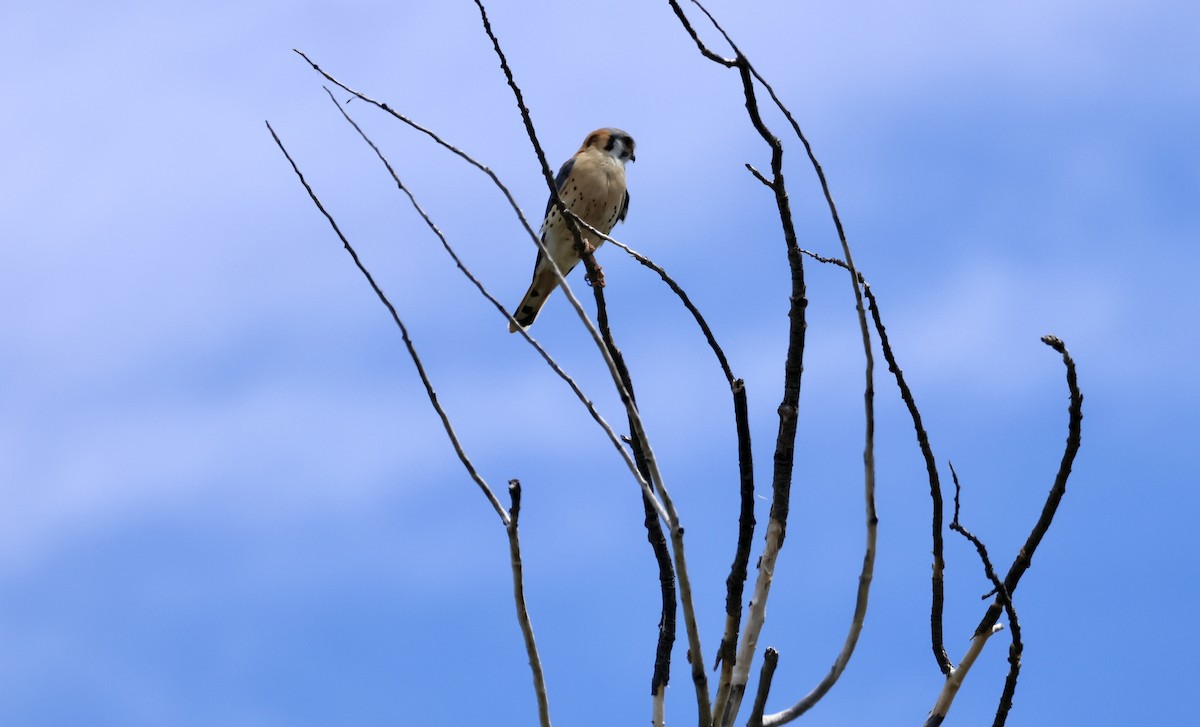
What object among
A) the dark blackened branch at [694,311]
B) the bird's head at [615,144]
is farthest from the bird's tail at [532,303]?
the dark blackened branch at [694,311]

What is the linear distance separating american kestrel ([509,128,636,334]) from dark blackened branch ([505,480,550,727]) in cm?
592

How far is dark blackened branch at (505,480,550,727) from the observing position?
6.68 feet

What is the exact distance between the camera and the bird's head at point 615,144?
872 cm

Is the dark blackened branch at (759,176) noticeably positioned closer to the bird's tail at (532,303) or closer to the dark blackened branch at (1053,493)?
the dark blackened branch at (1053,493)


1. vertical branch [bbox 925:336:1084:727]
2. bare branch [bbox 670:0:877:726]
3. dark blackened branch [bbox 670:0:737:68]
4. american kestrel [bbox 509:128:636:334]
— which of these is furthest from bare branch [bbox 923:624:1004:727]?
american kestrel [bbox 509:128:636:334]

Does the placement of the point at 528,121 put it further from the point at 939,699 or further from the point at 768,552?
the point at 939,699

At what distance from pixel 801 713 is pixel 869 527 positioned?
40 centimetres

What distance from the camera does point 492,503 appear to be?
214cm

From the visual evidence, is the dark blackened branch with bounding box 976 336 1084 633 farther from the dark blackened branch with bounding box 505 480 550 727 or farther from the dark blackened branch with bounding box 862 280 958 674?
the dark blackened branch with bounding box 505 480 550 727

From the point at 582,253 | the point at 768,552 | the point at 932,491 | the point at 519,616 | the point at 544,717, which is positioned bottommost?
the point at 544,717

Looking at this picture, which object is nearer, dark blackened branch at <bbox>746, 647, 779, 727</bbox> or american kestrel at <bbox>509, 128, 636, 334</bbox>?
dark blackened branch at <bbox>746, 647, 779, 727</bbox>

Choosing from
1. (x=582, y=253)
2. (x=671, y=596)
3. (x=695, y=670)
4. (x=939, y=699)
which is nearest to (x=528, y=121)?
(x=582, y=253)

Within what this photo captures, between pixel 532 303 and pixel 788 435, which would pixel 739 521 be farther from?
pixel 532 303

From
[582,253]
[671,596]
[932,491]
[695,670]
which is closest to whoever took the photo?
[695,670]
